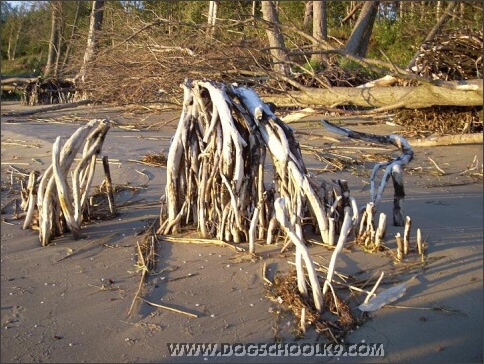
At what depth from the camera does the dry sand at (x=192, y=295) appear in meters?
3.14

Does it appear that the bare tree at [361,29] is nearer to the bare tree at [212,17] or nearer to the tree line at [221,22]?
the tree line at [221,22]

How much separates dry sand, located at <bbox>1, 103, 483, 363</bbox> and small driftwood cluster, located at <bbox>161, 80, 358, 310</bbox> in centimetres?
22

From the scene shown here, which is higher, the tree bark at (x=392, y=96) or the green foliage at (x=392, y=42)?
the green foliage at (x=392, y=42)

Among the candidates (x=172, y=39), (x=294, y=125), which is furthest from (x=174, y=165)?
(x=172, y=39)

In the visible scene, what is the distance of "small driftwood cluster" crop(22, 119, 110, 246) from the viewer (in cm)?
442

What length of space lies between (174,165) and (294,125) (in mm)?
5831

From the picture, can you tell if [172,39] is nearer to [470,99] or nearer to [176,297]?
[470,99]

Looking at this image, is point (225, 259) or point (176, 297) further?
point (225, 259)

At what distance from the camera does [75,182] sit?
4.64m

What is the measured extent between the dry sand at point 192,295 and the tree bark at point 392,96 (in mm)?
1939

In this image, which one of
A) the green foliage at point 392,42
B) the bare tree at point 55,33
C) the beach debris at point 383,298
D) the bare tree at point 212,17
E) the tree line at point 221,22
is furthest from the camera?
the green foliage at point 392,42

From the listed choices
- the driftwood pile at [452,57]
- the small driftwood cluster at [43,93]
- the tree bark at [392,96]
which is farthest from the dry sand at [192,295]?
the small driftwood cluster at [43,93]

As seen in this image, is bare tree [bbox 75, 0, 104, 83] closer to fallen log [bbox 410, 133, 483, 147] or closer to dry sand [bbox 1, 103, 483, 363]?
fallen log [bbox 410, 133, 483, 147]

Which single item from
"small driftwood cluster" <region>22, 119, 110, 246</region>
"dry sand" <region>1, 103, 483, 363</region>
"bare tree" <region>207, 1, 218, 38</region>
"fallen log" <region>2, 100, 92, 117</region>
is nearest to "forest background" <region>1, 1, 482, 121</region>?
"bare tree" <region>207, 1, 218, 38</region>
